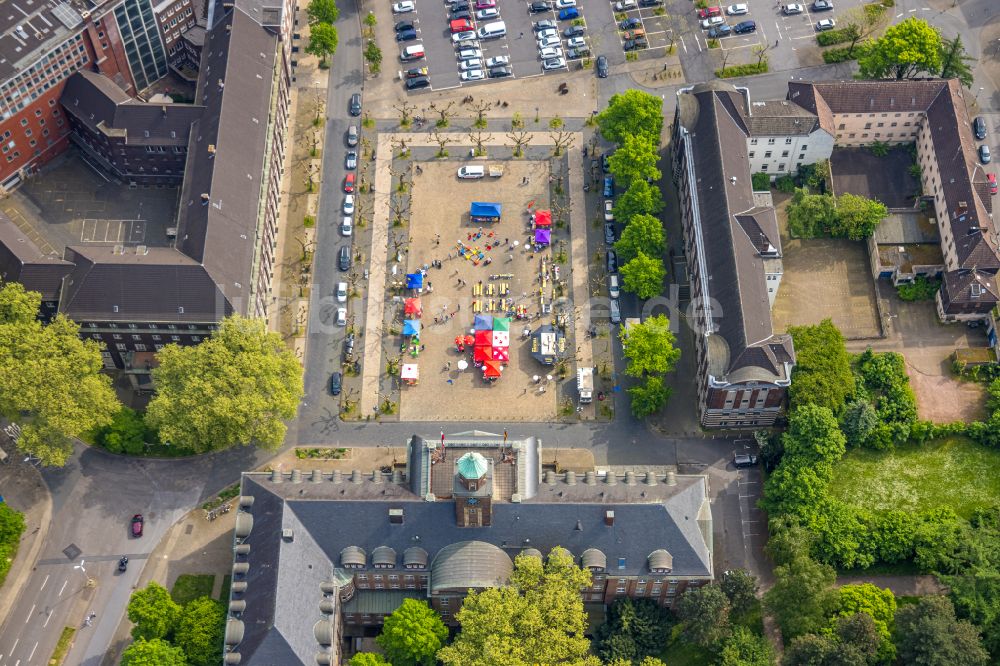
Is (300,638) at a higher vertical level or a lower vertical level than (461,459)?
lower

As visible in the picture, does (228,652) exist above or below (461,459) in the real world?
below

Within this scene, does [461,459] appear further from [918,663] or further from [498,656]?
[918,663]

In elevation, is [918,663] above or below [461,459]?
below

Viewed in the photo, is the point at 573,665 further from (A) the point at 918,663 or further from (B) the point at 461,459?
(A) the point at 918,663

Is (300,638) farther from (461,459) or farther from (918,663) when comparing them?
(918,663)

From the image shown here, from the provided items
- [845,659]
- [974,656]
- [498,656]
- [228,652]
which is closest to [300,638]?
[228,652]

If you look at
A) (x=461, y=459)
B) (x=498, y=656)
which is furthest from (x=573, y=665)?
(x=461, y=459)

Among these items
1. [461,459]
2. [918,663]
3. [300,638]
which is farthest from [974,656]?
[300,638]
